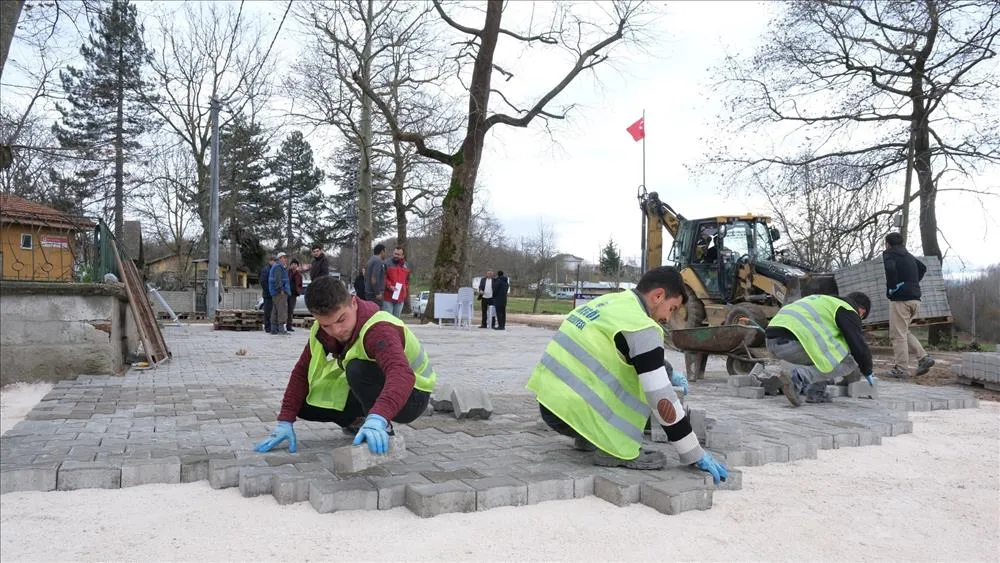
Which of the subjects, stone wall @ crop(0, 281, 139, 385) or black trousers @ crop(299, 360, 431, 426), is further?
stone wall @ crop(0, 281, 139, 385)

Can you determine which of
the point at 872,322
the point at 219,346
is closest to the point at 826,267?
the point at 872,322

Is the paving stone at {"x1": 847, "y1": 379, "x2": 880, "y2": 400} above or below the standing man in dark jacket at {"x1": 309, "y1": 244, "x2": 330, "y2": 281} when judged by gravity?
below

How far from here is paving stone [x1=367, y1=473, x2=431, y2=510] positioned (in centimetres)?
314

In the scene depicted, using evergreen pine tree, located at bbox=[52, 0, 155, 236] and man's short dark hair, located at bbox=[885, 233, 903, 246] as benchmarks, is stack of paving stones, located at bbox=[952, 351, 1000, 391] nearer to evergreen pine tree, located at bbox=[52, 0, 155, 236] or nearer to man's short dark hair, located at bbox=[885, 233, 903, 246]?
man's short dark hair, located at bbox=[885, 233, 903, 246]

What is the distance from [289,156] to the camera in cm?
4950

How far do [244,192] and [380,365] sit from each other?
43.3 m

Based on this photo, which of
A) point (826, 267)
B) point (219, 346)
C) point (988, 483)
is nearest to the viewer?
point (988, 483)

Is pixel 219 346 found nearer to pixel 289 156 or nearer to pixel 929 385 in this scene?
pixel 929 385

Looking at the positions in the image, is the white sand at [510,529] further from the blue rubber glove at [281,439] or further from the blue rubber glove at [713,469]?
the blue rubber glove at [281,439]

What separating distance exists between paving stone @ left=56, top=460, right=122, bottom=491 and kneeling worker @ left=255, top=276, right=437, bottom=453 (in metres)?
0.71

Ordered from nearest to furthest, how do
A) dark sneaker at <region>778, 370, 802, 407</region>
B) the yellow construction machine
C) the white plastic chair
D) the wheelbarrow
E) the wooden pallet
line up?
dark sneaker at <region>778, 370, 802, 407</region> → the wheelbarrow → the wooden pallet → the yellow construction machine → the white plastic chair

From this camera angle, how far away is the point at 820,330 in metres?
6.23

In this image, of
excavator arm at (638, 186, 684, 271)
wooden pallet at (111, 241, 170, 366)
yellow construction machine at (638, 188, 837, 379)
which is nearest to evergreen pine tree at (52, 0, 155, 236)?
wooden pallet at (111, 241, 170, 366)

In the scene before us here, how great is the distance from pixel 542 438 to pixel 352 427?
124cm
